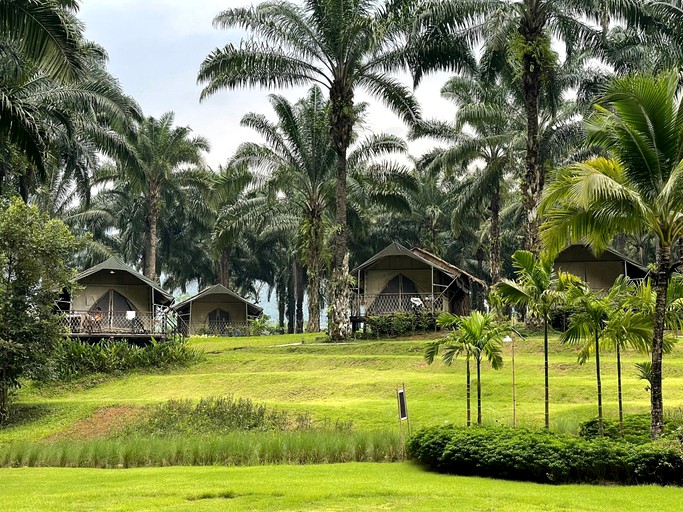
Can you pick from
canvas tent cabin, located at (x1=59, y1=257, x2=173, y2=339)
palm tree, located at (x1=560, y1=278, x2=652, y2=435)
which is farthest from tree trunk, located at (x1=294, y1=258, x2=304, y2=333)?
palm tree, located at (x1=560, y1=278, x2=652, y2=435)

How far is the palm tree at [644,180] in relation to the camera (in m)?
13.5

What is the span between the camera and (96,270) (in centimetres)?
3681

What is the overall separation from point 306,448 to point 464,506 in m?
5.57

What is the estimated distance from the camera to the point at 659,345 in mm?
13719

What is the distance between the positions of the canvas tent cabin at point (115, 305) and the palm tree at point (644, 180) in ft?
81.0

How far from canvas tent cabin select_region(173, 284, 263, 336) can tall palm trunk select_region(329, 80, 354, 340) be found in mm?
17793

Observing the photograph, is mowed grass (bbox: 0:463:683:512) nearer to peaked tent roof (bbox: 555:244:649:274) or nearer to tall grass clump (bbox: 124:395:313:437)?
tall grass clump (bbox: 124:395:313:437)

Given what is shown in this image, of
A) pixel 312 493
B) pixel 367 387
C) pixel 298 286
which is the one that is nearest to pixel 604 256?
pixel 367 387

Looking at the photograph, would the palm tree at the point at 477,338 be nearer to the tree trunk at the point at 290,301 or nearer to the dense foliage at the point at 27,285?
the dense foliage at the point at 27,285

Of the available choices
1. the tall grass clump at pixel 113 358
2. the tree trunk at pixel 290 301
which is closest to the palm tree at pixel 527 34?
the tall grass clump at pixel 113 358

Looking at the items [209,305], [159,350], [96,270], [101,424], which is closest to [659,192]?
[101,424]

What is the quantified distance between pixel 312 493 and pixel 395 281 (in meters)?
28.8

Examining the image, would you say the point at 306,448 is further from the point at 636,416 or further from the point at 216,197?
the point at 216,197

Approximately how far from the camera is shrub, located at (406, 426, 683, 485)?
12.0 meters
